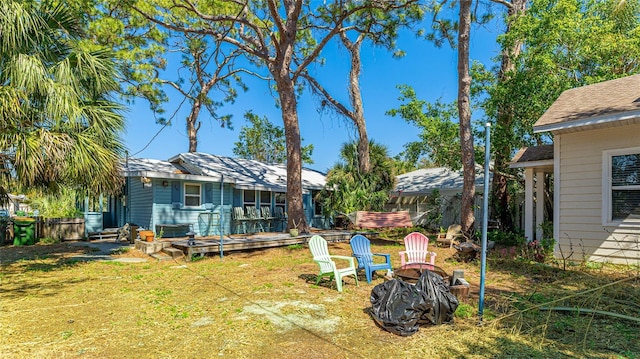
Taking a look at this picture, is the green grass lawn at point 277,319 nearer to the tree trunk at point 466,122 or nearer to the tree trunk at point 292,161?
the tree trunk at point 466,122

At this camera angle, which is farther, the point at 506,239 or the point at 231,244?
the point at 506,239

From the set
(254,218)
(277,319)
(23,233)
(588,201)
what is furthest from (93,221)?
(588,201)

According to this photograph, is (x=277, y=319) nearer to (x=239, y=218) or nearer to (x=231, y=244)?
(x=231, y=244)

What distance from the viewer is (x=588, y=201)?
24.7 ft

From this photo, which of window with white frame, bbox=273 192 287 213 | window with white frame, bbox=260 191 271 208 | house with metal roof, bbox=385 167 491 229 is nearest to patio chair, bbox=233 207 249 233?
window with white frame, bbox=260 191 271 208

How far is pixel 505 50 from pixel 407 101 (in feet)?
13.9

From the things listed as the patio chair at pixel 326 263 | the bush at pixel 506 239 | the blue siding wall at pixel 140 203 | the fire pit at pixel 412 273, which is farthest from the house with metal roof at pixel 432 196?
the blue siding wall at pixel 140 203

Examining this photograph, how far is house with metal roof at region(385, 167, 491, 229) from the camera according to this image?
54.9 ft

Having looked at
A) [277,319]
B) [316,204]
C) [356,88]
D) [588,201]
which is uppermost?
[356,88]

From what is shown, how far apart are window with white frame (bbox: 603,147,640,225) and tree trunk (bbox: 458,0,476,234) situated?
4.02 metres

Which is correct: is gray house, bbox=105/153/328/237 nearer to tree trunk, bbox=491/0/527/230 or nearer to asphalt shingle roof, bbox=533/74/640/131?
tree trunk, bbox=491/0/527/230

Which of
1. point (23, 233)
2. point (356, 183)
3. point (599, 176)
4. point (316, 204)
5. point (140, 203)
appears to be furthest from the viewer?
point (316, 204)

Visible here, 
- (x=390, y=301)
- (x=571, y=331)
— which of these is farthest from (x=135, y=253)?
(x=571, y=331)

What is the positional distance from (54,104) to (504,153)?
13938 millimetres
